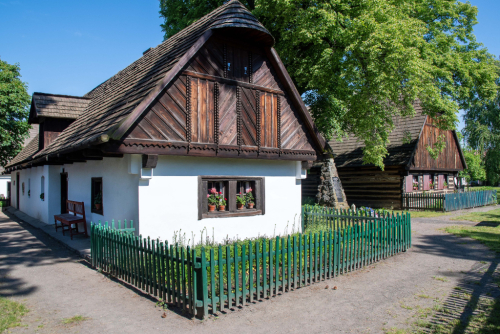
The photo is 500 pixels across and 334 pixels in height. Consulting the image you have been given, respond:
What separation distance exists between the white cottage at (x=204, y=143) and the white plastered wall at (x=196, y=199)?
0.09 feet

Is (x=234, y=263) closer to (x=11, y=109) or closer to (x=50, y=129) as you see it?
(x=50, y=129)

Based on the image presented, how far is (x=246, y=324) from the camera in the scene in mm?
5309

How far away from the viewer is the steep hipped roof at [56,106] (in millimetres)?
15297

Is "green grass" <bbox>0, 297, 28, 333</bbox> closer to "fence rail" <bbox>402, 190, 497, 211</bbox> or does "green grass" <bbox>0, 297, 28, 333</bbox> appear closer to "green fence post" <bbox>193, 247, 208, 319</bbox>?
"green fence post" <bbox>193, 247, 208, 319</bbox>

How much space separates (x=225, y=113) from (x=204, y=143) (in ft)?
3.94

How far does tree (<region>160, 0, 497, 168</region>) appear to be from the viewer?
1534 cm

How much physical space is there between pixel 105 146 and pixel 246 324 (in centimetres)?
519

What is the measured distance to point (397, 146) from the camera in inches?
929

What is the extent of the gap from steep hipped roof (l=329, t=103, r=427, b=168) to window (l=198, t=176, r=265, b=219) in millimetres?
12194

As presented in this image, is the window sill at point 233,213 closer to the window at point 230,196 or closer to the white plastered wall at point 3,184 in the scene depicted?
the window at point 230,196

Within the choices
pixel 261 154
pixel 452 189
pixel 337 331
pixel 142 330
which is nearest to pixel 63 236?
pixel 261 154

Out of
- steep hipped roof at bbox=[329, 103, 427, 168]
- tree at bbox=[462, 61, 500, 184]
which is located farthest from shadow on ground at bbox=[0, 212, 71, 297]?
tree at bbox=[462, 61, 500, 184]

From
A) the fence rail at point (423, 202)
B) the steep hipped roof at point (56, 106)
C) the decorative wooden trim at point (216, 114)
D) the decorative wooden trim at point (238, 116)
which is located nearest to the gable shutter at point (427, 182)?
the fence rail at point (423, 202)

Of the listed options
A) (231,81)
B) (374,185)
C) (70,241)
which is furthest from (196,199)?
(374,185)
